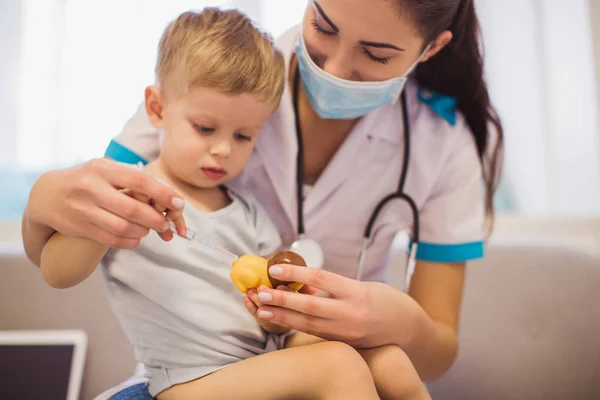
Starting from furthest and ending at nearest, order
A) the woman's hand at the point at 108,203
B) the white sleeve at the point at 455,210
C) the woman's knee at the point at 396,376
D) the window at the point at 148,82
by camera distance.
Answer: the window at the point at 148,82 → the white sleeve at the point at 455,210 → the woman's knee at the point at 396,376 → the woman's hand at the point at 108,203

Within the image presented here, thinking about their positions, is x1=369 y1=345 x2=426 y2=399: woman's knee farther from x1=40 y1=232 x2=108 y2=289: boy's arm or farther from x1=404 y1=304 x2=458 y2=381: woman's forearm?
x1=40 y1=232 x2=108 y2=289: boy's arm

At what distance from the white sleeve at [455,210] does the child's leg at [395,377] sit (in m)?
0.36

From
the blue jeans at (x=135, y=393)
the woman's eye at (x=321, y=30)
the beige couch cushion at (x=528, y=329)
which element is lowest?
the beige couch cushion at (x=528, y=329)

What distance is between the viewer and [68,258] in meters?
0.78

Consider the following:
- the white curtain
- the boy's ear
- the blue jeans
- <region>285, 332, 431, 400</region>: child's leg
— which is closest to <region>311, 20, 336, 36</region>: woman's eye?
the boy's ear

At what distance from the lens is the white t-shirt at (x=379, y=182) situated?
107cm

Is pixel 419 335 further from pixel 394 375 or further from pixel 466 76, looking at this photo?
pixel 466 76

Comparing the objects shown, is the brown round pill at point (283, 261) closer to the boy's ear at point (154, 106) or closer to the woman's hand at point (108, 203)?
the woman's hand at point (108, 203)

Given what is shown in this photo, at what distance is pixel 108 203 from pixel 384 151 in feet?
1.95

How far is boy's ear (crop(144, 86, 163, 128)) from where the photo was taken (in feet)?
3.04

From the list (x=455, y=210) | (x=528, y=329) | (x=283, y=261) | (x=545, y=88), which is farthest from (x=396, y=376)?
(x=545, y=88)

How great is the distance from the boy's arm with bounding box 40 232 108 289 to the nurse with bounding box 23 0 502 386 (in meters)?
0.06

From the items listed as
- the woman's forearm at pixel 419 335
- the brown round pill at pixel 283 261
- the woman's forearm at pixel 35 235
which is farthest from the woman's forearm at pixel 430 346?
the woman's forearm at pixel 35 235

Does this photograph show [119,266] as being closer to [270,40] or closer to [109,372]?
[270,40]
